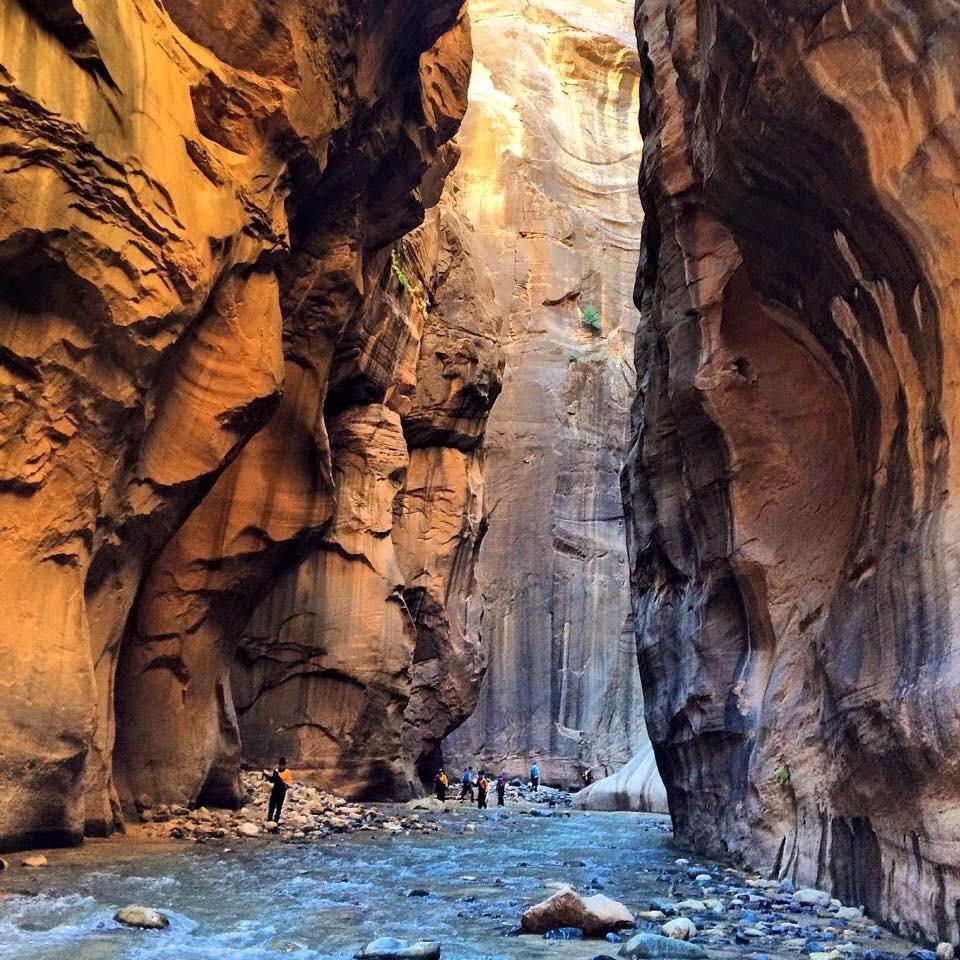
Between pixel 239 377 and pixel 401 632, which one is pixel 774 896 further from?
pixel 401 632

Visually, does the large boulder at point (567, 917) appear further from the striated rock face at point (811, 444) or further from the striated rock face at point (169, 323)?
the striated rock face at point (169, 323)

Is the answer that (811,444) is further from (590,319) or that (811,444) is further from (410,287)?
(590,319)

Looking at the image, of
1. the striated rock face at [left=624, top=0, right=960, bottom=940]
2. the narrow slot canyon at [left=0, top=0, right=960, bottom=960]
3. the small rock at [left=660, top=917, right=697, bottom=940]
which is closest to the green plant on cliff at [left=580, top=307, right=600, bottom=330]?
the narrow slot canyon at [left=0, top=0, right=960, bottom=960]

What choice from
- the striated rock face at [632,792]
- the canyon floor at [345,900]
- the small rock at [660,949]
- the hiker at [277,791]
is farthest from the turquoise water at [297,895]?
the striated rock face at [632,792]

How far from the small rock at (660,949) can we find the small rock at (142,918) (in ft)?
9.98

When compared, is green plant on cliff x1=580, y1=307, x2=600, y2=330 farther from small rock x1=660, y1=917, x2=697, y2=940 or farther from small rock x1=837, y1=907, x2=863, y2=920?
small rock x1=660, y1=917, x2=697, y2=940

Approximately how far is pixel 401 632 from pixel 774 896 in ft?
45.6

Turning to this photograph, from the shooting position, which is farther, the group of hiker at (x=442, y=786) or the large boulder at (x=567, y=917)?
the group of hiker at (x=442, y=786)

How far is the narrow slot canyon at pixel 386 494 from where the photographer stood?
7.17 metres

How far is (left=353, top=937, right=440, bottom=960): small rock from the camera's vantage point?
5.80 meters

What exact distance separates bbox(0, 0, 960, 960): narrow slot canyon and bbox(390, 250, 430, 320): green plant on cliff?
3.73 ft

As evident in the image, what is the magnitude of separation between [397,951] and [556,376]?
39.8 meters

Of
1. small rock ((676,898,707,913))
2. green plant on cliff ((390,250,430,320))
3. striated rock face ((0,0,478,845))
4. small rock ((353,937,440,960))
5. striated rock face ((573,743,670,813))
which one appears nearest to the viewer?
small rock ((353,937,440,960))

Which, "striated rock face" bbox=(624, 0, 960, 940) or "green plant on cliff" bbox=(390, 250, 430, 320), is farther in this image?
"green plant on cliff" bbox=(390, 250, 430, 320)
